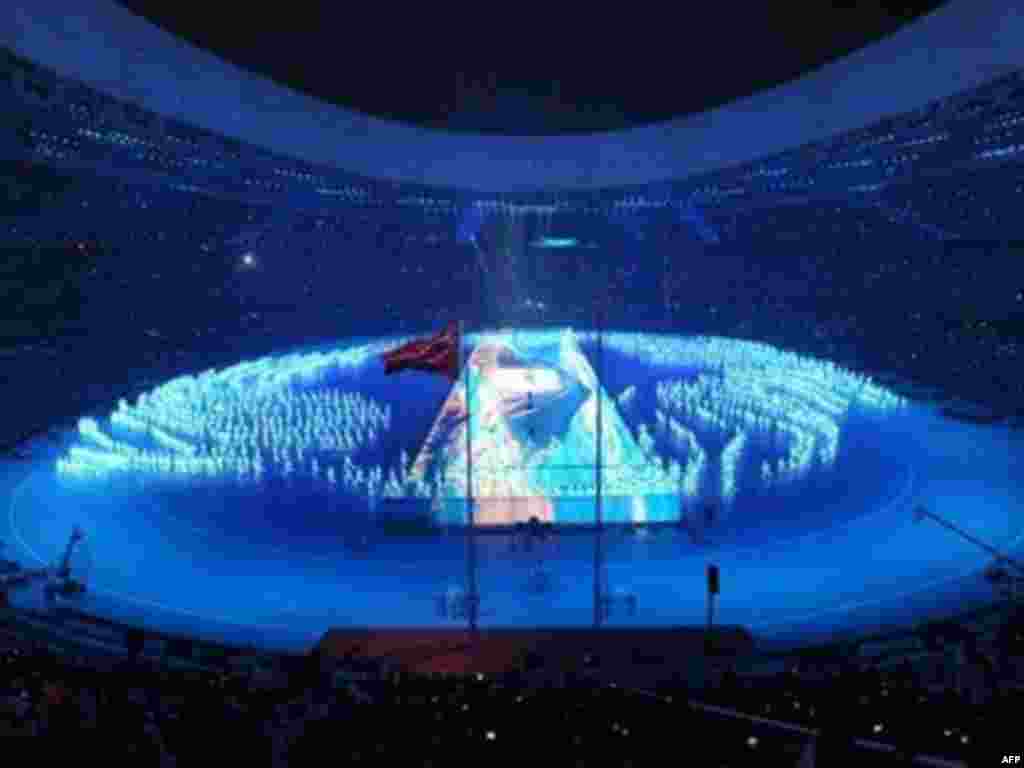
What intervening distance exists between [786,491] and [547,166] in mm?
16682

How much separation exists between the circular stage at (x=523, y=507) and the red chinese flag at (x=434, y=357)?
0.47 m

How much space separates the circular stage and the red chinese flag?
0.47 metres

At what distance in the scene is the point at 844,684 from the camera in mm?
7324

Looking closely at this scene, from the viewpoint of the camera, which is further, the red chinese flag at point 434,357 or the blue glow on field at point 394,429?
the blue glow on field at point 394,429

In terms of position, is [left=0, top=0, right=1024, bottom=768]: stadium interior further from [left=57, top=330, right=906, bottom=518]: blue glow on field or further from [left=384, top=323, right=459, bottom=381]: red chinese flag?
[left=384, top=323, right=459, bottom=381]: red chinese flag

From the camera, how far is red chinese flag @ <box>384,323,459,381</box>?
35.8 ft

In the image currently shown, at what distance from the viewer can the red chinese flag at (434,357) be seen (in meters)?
10.9

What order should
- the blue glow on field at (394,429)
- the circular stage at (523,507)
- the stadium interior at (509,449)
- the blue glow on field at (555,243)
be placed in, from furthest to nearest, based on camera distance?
the blue glow on field at (555,243)
the blue glow on field at (394,429)
the circular stage at (523,507)
the stadium interior at (509,449)

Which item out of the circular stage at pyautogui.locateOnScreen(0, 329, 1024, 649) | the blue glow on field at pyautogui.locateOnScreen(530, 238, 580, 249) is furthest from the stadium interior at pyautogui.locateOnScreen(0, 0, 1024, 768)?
the blue glow on field at pyautogui.locateOnScreen(530, 238, 580, 249)

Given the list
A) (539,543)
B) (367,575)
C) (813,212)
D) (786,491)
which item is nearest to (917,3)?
(786,491)

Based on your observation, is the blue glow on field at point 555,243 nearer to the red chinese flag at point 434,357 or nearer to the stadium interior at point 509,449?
the stadium interior at point 509,449

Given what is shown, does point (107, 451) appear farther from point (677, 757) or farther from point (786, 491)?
point (677, 757)

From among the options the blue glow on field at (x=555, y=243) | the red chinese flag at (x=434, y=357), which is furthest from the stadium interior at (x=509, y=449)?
the red chinese flag at (x=434, y=357)

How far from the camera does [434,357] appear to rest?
10.9 m
